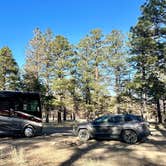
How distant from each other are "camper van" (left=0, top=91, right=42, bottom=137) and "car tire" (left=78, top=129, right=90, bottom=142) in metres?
3.61

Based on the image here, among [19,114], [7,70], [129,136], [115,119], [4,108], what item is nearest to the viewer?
[129,136]

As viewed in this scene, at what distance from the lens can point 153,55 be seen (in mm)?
36344

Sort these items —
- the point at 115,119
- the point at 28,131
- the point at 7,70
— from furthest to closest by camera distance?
the point at 7,70 < the point at 28,131 < the point at 115,119

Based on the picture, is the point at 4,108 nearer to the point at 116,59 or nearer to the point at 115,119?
the point at 115,119

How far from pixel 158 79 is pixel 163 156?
25.2 metres

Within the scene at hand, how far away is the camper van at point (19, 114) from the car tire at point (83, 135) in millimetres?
3614

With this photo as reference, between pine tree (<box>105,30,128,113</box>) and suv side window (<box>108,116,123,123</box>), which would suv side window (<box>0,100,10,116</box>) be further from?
pine tree (<box>105,30,128,113</box>)

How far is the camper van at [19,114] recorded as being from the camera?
2069cm

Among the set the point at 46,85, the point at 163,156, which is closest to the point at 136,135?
the point at 163,156

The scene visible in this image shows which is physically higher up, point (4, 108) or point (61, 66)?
point (61, 66)

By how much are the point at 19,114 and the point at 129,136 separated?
7.55m

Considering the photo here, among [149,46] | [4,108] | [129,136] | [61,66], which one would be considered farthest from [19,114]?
[61,66]

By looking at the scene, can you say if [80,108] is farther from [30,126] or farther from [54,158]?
Answer: [54,158]

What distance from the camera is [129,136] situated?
18.2m
